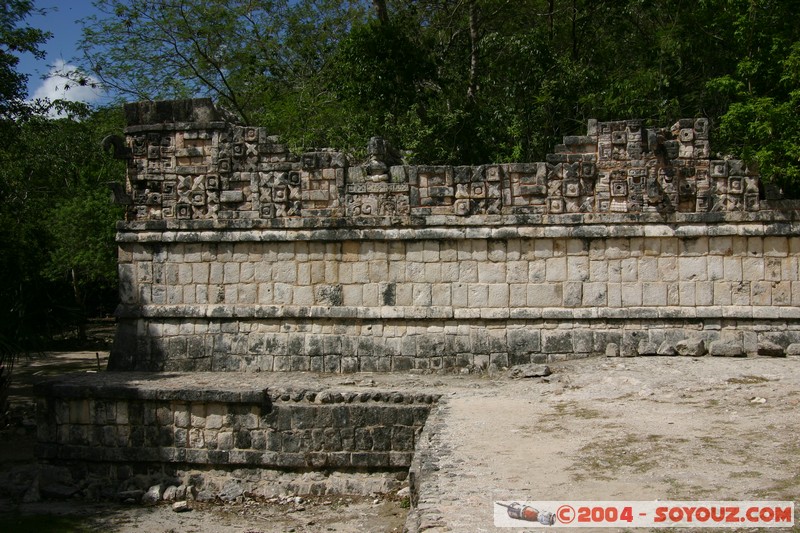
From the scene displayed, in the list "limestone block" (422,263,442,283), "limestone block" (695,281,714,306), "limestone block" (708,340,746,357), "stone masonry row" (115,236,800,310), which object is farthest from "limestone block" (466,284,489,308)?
"limestone block" (708,340,746,357)

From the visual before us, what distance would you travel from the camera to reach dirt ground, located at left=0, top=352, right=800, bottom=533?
5.32m

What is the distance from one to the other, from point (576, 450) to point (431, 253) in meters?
4.78

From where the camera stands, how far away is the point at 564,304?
10.5m

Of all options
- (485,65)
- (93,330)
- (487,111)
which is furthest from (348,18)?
(93,330)

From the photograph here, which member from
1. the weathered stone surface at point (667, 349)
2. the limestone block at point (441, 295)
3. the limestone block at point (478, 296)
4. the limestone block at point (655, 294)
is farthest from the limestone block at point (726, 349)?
the limestone block at point (441, 295)

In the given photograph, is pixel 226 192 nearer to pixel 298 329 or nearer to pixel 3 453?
pixel 298 329

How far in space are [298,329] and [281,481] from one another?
218 centimetres

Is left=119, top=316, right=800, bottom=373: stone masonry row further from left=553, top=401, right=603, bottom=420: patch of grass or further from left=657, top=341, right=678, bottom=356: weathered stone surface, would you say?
left=553, top=401, right=603, bottom=420: patch of grass

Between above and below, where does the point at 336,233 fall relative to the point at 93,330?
above

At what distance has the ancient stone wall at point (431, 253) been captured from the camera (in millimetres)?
10289

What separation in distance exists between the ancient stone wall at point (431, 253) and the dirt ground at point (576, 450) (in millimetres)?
655

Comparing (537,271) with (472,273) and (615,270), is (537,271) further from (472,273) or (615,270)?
(615,270)

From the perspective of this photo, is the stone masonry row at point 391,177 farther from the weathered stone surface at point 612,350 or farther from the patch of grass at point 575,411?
the patch of grass at point 575,411

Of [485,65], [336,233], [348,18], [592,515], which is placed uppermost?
Result: [348,18]
